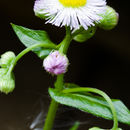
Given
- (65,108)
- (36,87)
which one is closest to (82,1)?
(65,108)

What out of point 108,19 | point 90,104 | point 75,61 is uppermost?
point 108,19

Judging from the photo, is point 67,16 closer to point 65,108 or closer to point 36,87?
point 65,108

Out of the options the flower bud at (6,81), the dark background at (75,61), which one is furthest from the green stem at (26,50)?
the dark background at (75,61)

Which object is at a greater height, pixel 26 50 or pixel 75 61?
pixel 26 50

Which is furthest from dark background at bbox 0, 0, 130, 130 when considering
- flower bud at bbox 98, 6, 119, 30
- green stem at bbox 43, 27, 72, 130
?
flower bud at bbox 98, 6, 119, 30

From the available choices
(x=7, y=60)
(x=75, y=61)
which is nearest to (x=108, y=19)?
(x=7, y=60)

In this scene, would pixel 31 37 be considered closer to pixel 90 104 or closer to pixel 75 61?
pixel 90 104

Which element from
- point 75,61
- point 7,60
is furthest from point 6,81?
point 75,61

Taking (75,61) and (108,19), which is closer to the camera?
(108,19)
